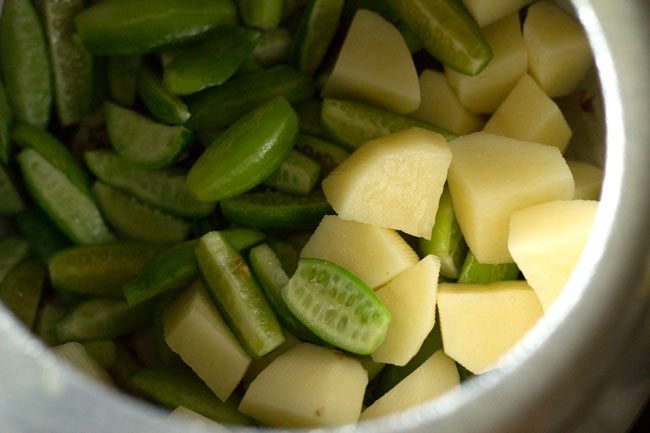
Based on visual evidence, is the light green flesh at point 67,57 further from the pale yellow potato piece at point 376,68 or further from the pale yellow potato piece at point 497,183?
the pale yellow potato piece at point 497,183

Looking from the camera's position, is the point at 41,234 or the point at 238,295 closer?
the point at 238,295

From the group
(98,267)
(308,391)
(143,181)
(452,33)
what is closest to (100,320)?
(98,267)

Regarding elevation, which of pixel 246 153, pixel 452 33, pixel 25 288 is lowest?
pixel 25 288

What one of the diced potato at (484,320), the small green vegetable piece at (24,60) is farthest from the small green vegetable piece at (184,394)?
the small green vegetable piece at (24,60)

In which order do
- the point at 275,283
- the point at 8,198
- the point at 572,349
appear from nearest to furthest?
1. the point at 572,349
2. the point at 275,283
3. the point at 8,198

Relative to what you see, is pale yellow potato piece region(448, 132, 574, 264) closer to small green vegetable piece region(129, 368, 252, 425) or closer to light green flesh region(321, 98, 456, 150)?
light green flesh region(321, 98, 456, 150)

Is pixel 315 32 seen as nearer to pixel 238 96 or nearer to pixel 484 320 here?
pixel 238 96

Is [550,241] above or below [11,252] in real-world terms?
above
